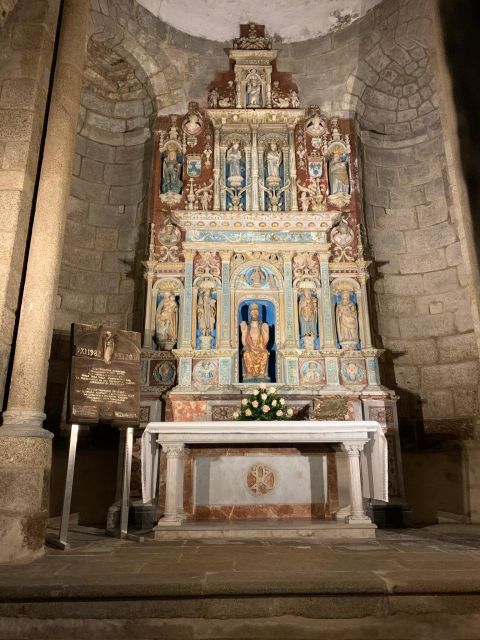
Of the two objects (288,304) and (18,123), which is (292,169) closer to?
(288,304)

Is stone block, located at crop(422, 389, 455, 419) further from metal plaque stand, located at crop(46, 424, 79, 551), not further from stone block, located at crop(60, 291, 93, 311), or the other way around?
stone block, located at crop(60, 291, 93, 311)

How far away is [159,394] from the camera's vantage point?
703 cm

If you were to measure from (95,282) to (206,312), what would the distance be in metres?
2.46

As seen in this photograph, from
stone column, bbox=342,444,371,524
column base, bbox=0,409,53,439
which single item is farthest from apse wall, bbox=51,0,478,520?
column base, bbox=0,409,53,439

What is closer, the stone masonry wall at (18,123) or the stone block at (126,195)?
the stone masonry wall at (18,123)

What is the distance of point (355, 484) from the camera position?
5297 millimetres

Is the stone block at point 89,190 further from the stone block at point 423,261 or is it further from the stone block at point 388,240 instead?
the stone block at point 423,261

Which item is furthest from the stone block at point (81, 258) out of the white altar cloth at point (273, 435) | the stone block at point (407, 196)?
the stone block at point (407, 196)

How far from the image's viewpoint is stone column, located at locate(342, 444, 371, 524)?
17.0 ft

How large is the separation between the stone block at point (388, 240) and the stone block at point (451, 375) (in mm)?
2230

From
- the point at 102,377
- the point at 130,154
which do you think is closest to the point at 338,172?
the point at 130,154

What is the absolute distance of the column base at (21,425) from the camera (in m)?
4.09

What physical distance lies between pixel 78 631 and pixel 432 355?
22.3ft

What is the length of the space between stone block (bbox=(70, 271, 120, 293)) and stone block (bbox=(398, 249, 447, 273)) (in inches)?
205
